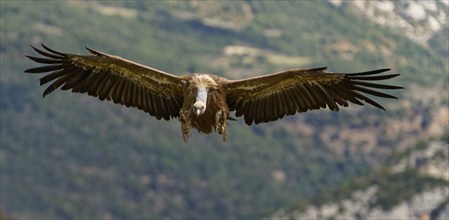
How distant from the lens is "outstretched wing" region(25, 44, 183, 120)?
47594mm

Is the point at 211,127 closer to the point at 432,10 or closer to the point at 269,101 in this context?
the point at 269,101

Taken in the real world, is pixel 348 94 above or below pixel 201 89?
above

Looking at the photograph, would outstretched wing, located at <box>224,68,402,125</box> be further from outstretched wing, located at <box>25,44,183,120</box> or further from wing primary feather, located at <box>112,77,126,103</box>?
wing primary feather, located at <box>112,77,126,103</box>

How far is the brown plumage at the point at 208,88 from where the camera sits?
147ft

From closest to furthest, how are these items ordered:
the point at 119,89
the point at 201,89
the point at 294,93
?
the point at 201,89 → the point at 294,93 → the point at 119,89

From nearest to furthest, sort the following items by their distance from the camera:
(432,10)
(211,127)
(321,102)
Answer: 1. (211,127)
2. (321,102)
3. (432,10)

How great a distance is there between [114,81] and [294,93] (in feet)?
21.8

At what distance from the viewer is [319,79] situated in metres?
47.1

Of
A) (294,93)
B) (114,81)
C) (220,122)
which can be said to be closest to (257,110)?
(294,93)

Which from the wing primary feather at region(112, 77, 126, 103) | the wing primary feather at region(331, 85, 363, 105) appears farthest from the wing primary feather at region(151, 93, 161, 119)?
the wing primary feather at region(331, 85, 363, 105)

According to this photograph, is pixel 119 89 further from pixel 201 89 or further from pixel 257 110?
pixel 201 89

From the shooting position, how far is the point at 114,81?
48906 mm

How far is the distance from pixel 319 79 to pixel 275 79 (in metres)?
1.66

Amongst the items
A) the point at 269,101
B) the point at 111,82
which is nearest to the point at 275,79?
the point at 269,101
